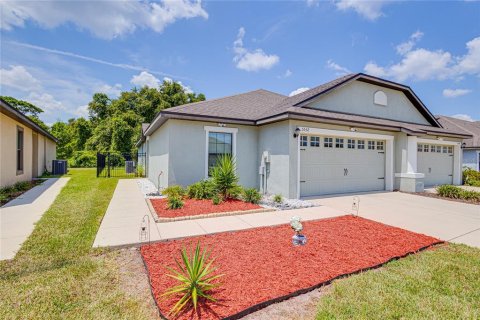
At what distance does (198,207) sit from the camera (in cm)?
700

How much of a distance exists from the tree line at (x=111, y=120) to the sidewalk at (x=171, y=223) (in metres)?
23.9

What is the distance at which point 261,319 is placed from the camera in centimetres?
243

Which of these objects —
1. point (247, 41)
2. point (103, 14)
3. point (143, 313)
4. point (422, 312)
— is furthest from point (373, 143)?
point (103, 14)

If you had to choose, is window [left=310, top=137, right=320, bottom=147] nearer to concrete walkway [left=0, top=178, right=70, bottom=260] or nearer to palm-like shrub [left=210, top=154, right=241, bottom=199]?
palm-like shrub [left=210, top=154, right=241, bottom=199]

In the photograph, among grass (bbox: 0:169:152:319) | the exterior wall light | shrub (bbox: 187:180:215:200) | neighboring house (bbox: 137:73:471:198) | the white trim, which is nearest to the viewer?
grass (bbox: 0:169:152:319)

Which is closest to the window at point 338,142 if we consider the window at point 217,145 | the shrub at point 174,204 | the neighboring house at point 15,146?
the window at point 217,145

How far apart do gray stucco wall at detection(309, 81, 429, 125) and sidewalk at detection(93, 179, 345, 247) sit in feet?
17.9

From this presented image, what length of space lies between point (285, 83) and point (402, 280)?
17.2 metres

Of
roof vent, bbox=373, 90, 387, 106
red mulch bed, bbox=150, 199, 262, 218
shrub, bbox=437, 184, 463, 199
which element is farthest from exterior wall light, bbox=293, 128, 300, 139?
shrub, bbox=437, 184, 463, 199

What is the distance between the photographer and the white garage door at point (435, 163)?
42.8 feet

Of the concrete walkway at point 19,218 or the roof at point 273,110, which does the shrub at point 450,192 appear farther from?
the concrete walkway at point 19,218

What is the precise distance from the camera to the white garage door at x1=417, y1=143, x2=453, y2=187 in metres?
13.1

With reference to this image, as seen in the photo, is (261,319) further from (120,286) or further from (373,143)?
(373,143)

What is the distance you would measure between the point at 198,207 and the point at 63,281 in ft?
13.4
